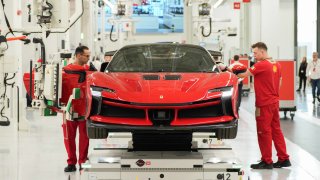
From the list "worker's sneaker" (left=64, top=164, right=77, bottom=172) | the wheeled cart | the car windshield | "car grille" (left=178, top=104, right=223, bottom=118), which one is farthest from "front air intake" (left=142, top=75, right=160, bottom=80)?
"worker's sneaker" (left=64, top=164, right=77, bottom=172)

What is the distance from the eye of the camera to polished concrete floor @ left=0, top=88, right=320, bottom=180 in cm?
708

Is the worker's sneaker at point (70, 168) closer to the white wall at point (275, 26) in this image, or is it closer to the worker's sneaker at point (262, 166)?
the worker's sneaker at point (262, 166)

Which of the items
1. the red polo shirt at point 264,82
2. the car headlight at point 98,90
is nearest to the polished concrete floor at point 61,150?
the red polo shirt at point 264,82

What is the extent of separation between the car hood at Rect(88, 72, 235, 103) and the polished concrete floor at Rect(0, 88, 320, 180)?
1563 mm

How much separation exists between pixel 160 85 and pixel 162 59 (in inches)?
33.2

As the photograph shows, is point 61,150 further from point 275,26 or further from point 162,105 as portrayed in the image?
point 275,26

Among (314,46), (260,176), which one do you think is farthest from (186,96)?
(314,46)

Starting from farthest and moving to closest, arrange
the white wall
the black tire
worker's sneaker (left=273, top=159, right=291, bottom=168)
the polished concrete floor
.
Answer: the white wall, worker's sneaker (left=273, top=159, right=291, bottom=168), the polished concrete floor, the black tire

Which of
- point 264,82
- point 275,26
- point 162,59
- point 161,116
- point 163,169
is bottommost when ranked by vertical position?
point 163,169

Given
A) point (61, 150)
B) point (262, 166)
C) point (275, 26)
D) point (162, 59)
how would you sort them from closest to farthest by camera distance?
point (162, 59) → point (262, 166) → point (61, 150) → point (275, 26)

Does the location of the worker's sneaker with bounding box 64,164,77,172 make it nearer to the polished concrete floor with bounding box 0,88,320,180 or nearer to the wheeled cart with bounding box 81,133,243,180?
the polished concrete floor with bounding box 0,88,320,180

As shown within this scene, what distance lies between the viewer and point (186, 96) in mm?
4922

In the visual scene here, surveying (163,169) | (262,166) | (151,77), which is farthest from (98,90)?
(262,166)

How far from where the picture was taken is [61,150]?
896 cm
